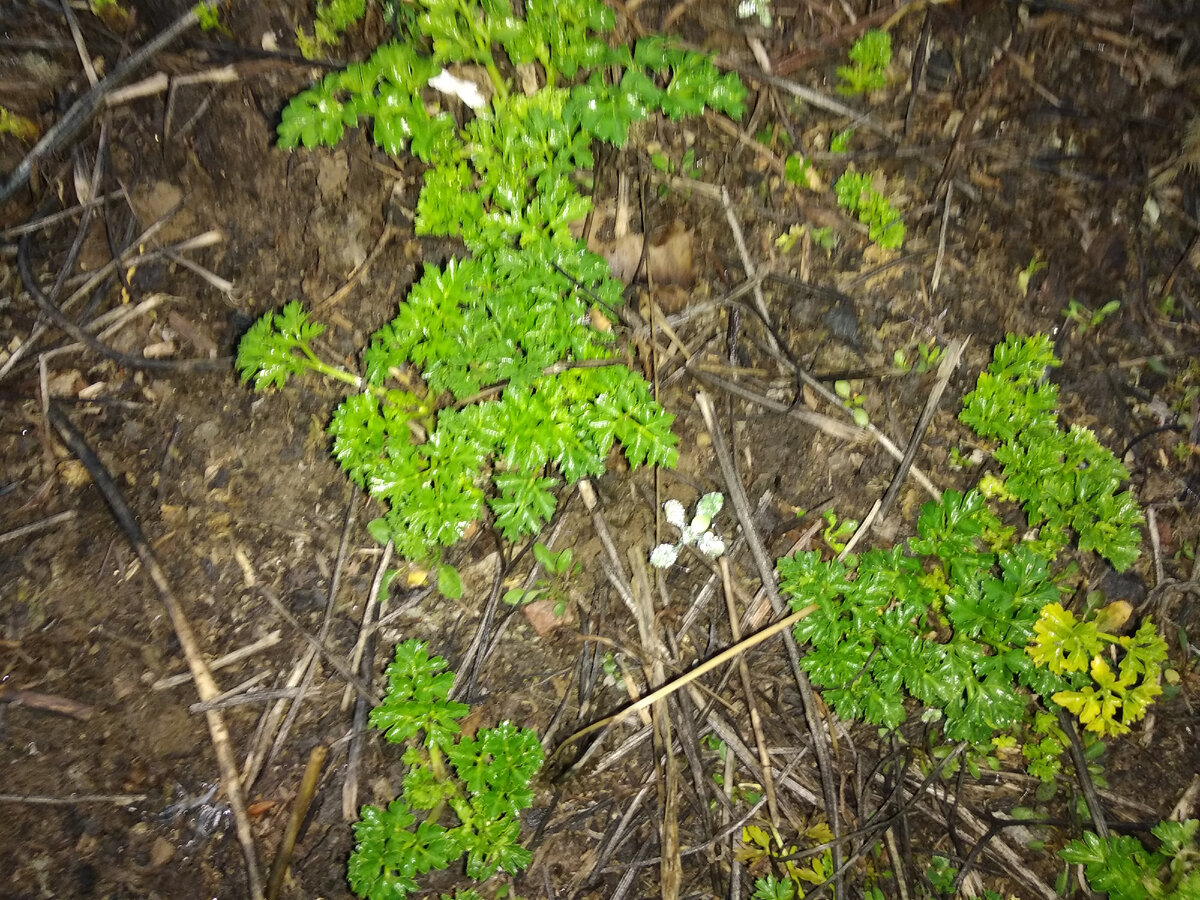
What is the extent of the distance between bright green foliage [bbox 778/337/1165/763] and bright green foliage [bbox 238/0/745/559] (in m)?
1.02

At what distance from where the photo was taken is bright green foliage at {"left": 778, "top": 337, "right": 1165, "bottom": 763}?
2814 mm

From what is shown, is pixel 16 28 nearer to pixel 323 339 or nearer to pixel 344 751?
pixel 323 339

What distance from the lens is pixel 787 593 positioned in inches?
116

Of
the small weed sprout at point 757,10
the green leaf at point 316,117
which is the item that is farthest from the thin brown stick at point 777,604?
the green leaf at point 316,117

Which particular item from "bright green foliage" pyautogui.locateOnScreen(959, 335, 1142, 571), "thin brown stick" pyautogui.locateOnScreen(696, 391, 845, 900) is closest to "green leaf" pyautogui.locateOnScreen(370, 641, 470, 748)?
"thin brown stick" pyautogui.locateOnScreen(696, 391, 845, 900)

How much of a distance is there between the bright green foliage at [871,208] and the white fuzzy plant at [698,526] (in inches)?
57.4

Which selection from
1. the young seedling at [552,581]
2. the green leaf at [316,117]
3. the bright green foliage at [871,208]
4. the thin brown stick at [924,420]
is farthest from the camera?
the bright green foliage at [871,208]

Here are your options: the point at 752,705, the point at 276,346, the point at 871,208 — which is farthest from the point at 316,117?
the point at 752,705

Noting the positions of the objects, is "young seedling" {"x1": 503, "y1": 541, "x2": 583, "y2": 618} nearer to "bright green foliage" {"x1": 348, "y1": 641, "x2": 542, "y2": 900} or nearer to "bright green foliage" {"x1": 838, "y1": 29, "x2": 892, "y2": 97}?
"bright green foliage" {"x1": 348, "y1": 641, "x2": 542, "y2": 900}

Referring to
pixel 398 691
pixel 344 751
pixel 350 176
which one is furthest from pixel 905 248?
pixel 344 751

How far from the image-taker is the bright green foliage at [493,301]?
2.71m

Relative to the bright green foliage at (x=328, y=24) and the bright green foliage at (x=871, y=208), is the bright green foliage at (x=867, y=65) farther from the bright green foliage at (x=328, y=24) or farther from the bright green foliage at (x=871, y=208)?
the bright green foliage at (x=328, y=24)

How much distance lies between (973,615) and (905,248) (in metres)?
1.70

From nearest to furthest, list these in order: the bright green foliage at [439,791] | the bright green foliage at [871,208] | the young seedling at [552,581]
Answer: the bright green foliage at [439,791], the young seedling at [552,581], the bright green foliage at [871,208]
